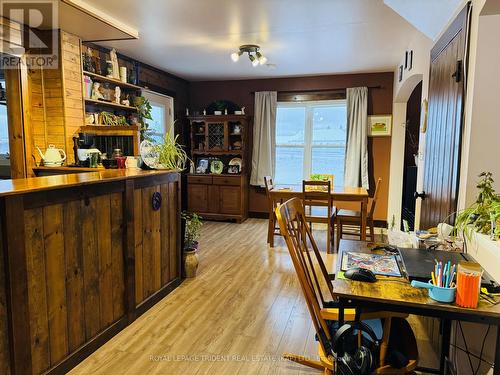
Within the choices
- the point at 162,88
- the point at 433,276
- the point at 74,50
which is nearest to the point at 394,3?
the point at 433,276

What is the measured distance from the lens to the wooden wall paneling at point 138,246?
8.25 ft

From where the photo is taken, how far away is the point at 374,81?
5.50 metres

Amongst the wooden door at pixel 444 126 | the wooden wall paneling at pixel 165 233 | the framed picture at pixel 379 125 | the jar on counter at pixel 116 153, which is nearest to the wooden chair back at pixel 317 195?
the wooden door at pixel 444 126

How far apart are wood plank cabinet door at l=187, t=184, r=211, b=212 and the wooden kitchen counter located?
3037 millimetres

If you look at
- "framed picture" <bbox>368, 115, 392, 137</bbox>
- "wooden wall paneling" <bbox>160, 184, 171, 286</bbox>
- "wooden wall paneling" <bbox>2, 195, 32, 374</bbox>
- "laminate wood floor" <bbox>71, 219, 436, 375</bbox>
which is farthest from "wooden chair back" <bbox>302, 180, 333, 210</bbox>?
"wooden wall paneling" <bbox>2, 195, 32, 374</bbox>

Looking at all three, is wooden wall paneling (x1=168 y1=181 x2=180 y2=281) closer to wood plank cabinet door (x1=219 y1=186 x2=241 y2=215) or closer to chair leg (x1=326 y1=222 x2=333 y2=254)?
chair leg (x1=326 y1=222 x2=333 y2=254)

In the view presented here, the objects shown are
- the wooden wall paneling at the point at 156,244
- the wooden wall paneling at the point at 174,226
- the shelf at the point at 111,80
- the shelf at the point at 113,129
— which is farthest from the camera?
the shelf at the point at 111,80

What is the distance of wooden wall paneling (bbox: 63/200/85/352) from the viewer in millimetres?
1919

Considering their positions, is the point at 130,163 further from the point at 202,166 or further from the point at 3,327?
the point at 202,166

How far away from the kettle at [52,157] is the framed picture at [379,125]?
4.49m

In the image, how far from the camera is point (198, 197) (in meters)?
5.98

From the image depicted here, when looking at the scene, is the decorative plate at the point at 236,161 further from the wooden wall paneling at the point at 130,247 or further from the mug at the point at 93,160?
the wooden wall paneling at the point at 130,247

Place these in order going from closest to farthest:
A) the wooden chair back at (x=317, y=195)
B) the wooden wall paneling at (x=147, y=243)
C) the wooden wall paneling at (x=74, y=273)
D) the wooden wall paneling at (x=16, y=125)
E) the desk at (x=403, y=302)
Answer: the desk at (x=403, y=302) → the wooden wall paneling at (x=74, y=273) → the wooden wall paneling at (x=147, y=243) → the wooden wall paneling at (x=16, y=125) → the wooden chair back at (x=317, y=195)

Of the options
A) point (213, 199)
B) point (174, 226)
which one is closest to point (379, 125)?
point (213, 199)
